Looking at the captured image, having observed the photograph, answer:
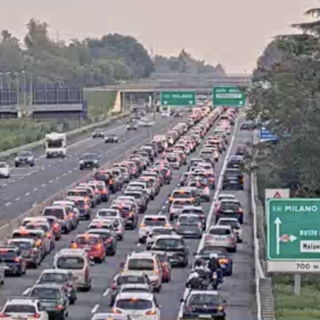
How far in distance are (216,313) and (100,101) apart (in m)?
152

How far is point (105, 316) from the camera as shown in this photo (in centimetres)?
3441

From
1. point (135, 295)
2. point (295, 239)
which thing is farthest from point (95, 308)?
point (295, 239)

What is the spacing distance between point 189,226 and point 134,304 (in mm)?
26008

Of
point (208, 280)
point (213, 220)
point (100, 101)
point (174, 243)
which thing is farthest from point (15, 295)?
point (100, 101)

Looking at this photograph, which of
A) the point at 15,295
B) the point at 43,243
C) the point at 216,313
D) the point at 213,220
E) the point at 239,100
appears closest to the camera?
the point at 216,313

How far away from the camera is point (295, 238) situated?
A: 3494 centimetres

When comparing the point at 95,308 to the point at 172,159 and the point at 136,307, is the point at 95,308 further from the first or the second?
the point at 172,159

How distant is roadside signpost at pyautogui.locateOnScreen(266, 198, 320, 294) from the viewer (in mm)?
34844

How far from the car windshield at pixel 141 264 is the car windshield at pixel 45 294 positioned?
647 centimetres

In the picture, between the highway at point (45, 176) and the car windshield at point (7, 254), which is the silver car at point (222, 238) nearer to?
the car windshield at point (7, 254)

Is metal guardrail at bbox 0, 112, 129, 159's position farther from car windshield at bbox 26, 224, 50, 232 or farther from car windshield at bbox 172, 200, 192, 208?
car windshield at bbox 26, 224, 50, 232

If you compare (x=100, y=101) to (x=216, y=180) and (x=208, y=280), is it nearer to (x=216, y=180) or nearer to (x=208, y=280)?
(x=216, y=180)

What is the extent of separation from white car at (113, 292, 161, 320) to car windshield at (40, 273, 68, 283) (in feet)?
16.7

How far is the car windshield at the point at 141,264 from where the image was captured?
46.5 meters
